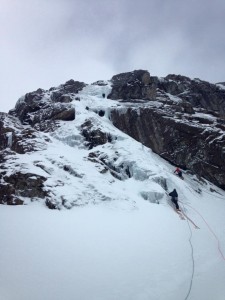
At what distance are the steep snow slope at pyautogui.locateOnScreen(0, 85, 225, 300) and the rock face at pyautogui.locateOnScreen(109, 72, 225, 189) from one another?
6.95m

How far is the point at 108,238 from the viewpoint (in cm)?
854

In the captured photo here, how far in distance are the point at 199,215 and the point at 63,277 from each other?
890 cm

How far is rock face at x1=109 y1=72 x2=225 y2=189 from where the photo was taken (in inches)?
914

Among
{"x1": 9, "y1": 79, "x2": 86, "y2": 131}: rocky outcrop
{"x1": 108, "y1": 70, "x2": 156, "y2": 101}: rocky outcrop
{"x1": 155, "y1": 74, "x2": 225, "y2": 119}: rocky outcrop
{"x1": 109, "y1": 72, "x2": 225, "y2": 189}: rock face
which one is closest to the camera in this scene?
{"x1": 109, "y1": 72, "x2": 225, "y2": 189}: rock face

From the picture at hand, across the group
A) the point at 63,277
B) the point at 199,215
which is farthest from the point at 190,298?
the point at 199,215

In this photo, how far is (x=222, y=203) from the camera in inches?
700

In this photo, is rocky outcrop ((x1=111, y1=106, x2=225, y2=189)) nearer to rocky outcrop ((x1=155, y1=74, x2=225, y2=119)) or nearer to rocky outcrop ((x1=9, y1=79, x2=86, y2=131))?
rocky outcrop ((x1=9, y1=79, x2=86, y2=131))

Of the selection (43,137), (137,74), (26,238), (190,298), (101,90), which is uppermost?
(137,74)

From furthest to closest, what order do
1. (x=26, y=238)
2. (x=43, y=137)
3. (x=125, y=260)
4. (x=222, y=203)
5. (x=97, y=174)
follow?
(x=43, y=137) < (x=222, y=203) < (x=97, y=174) < (x=26, y=238) < (x=125, y=260)

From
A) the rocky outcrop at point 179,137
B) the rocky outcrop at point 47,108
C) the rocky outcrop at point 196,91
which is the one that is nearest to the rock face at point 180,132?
the rocky outcrop at point 179,137

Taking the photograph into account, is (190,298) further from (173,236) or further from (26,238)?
(26,238)

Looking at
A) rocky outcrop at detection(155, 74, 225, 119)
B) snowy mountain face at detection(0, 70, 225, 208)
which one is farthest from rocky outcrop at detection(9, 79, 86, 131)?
rocky outcrop at detection(155, 74, 225, 119)

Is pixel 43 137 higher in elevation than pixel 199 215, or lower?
higher

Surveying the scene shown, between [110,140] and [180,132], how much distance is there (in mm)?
7851
